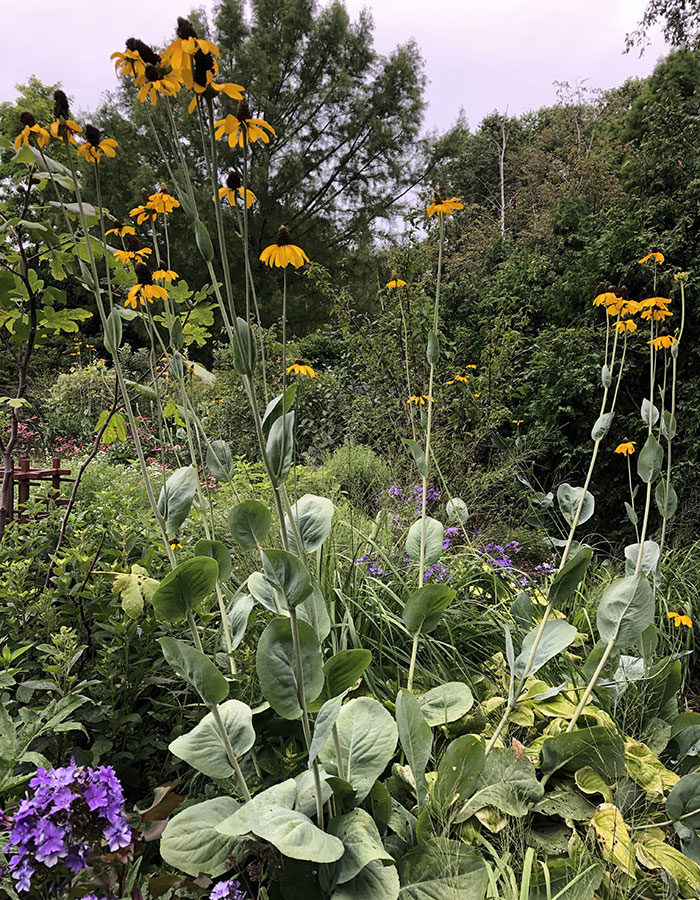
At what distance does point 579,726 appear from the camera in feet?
4.96

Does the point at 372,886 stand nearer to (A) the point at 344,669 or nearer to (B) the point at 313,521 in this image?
(A) the point at 344,669

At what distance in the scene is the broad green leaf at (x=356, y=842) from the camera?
2.98 feet

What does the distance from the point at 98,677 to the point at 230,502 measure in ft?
4.87

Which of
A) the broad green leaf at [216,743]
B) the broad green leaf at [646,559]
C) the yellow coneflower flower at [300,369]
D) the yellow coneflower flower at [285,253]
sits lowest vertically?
the broad green leaf at [216,743]

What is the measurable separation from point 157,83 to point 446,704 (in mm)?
1434

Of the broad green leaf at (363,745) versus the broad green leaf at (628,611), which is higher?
the broad green leaf at (628,611)

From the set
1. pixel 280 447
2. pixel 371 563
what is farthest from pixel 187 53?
pixel 371 563

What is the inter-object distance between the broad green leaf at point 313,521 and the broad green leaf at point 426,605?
0.27m

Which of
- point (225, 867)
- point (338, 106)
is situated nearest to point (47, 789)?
point (225, 867)

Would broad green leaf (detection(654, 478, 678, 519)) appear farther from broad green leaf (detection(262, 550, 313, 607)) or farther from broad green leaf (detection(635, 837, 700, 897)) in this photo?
broad green leaf (detection(262, 550, 313, 607))

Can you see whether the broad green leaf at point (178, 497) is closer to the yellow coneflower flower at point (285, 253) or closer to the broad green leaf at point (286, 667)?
the broad green leaf at point (286, 667)

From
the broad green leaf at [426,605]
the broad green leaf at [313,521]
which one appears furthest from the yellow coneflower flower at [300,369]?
the broad green leaf at [426,605]

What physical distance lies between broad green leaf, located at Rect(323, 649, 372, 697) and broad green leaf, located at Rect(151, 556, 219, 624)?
10.4 inches

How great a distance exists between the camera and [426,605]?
1255mm
